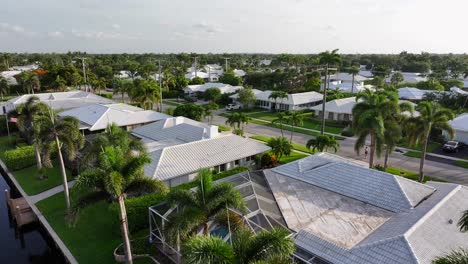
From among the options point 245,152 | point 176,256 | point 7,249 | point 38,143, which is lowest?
point 7,249

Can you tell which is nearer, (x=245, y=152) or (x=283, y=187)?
(x=283, y=187)

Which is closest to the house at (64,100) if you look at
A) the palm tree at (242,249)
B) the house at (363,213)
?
the house at (363,213)

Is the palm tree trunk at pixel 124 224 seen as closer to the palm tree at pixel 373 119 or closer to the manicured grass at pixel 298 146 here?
the palm tree at pixel 373 119

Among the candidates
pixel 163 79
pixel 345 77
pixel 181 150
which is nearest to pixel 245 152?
pixel 181 150

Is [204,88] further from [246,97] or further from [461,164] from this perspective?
[461,164]

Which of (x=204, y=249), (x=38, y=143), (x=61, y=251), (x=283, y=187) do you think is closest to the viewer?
(x=204, y=249)

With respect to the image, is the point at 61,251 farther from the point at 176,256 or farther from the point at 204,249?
the point at 204,249

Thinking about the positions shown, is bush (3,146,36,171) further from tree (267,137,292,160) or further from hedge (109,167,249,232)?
tree (267,137,292,160)

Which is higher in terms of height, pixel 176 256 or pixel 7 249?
pixel 176 256

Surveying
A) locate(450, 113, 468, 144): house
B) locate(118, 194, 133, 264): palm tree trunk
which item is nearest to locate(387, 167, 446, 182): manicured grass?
locate(450, 113, 468, 144): house
